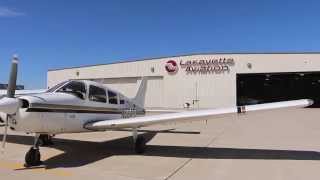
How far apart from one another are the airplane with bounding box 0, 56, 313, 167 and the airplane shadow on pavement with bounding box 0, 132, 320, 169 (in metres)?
0.61

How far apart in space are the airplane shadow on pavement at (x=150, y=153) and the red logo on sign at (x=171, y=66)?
36.1m

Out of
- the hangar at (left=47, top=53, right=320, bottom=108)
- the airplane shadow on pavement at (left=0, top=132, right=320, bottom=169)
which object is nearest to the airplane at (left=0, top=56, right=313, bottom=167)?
the airplane shadow on pavement at (left=0, top=132, right=320, bottom=169)

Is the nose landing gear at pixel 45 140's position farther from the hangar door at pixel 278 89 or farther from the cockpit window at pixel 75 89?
the hangar door at pixel 278 89

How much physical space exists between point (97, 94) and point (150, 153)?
2283 mm

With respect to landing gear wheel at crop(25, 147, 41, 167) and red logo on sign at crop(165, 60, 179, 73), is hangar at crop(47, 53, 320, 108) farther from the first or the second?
landing gear wheel at crop(25, 147, 41, 167)

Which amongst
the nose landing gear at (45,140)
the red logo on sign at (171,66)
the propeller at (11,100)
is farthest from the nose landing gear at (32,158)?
the red logo on sign at (171,66)

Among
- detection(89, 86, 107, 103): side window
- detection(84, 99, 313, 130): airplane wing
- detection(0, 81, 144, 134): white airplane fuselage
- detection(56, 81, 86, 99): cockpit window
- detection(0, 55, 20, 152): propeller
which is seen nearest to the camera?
detection(0, 55, 20, 152): propeller

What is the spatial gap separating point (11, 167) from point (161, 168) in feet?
11.3

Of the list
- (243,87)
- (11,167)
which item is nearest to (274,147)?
(11,167)

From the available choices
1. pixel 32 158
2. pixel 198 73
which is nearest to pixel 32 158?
pixel 32 158

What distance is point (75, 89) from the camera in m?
10.5

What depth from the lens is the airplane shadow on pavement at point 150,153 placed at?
9987mm

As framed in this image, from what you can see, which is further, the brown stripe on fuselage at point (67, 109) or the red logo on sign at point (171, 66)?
the red logo on sign at point (171, 66)

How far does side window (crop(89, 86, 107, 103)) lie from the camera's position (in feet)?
35.9
